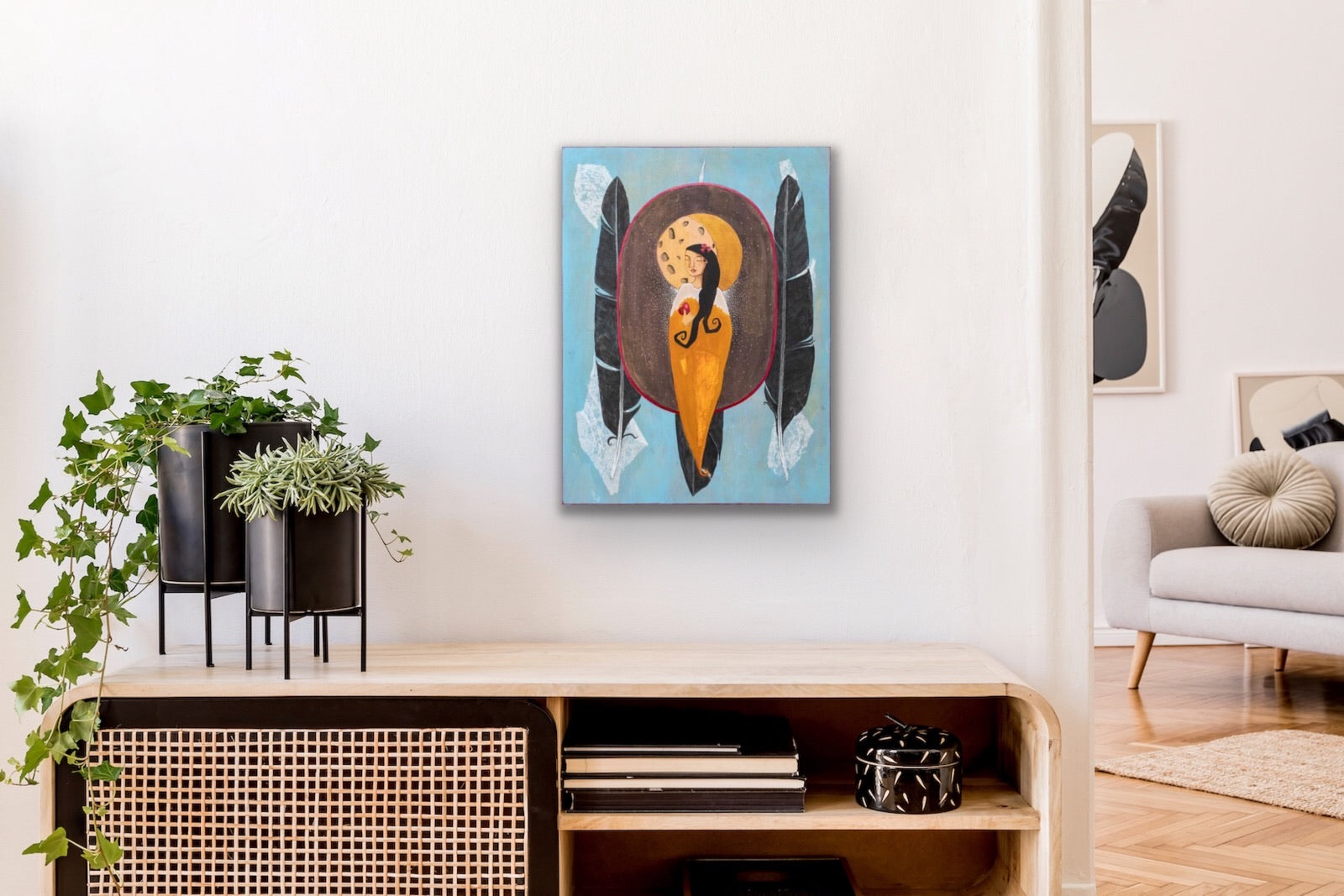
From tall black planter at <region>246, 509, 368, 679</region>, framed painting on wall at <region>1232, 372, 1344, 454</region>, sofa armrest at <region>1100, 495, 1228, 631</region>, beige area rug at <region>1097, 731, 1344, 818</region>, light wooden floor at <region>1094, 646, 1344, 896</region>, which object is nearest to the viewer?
tall black planter at <region>246, 509, 368, 679</region>

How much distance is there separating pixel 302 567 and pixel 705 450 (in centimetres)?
70

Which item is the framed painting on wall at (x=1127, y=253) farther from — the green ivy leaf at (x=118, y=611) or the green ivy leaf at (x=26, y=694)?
the green ivy leaf at (x=26, y=694)

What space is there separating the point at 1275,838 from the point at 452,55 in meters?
2.38

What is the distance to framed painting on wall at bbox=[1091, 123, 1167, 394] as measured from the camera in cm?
473

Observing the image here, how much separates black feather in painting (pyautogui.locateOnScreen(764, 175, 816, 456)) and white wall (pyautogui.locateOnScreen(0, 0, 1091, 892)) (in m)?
0.07

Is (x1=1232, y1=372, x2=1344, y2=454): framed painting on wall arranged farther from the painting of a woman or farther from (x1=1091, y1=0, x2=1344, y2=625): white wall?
the painting of a woman

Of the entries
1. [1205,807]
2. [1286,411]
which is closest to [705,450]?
[1205,807]

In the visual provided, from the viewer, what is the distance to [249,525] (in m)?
1.69

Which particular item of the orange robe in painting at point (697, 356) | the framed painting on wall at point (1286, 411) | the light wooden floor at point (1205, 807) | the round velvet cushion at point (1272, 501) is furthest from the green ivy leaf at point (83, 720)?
the framed painting on wall at point (1286, 411)

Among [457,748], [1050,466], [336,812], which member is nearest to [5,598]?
[336,812]

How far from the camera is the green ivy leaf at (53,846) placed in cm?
157

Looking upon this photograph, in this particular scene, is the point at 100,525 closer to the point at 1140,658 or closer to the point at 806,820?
the point at 806,820

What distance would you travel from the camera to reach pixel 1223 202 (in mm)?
4773

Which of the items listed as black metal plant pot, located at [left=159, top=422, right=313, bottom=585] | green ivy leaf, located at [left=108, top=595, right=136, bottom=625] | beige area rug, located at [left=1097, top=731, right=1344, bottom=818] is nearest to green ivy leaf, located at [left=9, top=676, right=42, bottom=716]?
green ivy leaf, located at [left=108, top=595, right=136, bottom=625]
